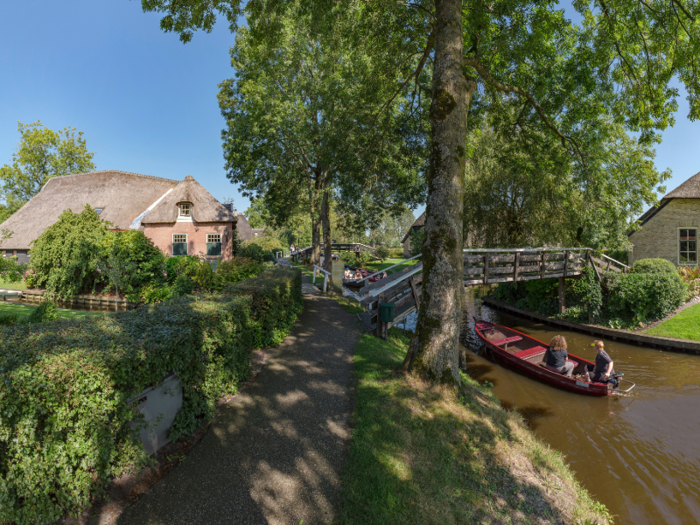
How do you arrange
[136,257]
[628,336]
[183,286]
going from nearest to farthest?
[183,286] → [136,257] → [628,336]

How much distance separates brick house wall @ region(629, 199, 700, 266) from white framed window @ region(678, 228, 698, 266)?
0.22m

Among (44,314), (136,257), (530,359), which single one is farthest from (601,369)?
(136,257)

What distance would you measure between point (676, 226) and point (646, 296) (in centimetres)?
946

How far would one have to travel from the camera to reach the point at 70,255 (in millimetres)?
13656

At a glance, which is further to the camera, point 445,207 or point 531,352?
point 531,352

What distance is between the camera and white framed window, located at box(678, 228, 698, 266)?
19.4 meters

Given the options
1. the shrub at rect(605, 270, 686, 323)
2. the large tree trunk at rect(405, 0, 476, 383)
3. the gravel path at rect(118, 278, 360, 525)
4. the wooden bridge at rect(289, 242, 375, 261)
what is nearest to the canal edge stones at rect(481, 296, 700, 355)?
the shrub at rect(605, 270, 686, 323)

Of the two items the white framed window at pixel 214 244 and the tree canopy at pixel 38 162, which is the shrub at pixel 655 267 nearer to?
the white framed window at pixel 214 244

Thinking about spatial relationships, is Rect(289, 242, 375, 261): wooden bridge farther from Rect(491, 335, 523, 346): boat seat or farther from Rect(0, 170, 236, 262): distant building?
Rect(491, 335, 523, 346): boat seat

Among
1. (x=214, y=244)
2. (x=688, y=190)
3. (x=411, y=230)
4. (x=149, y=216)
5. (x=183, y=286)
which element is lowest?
(x=183, y=286)

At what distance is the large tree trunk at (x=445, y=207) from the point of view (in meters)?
6.15

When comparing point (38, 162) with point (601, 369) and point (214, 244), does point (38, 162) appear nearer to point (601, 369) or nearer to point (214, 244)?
point (214, 244)

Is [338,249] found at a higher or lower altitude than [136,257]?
higher

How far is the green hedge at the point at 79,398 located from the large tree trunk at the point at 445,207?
4064 millimetres
